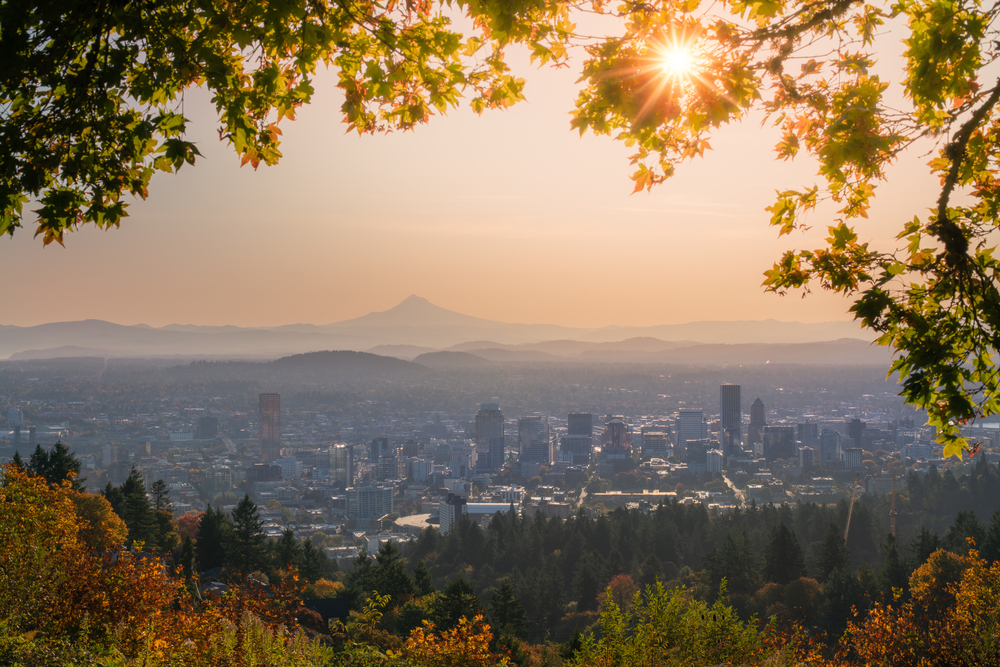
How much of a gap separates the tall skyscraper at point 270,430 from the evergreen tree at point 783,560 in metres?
85.5

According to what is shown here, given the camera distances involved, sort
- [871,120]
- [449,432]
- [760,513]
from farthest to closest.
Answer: [449,432] → [760,513] → [871,120]

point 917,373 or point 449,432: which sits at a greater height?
point 917,373

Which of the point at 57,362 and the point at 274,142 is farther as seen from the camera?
the point at 57,362

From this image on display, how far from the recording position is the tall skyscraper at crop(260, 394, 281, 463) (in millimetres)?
105875

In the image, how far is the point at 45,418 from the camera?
371 feet

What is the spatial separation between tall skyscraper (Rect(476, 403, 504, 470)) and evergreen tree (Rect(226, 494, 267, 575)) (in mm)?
76956

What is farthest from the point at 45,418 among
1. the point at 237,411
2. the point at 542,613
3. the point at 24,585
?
the point at 24,585

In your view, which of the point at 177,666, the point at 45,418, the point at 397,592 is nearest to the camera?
the point at 177,666

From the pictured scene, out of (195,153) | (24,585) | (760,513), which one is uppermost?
(195,153)

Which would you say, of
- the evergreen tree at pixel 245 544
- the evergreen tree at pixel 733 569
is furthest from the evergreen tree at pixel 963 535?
the evergreen tree at pixel 245 544

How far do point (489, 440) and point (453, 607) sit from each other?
94.0 metres

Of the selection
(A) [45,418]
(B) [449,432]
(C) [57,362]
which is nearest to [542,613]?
(B) [449,432]

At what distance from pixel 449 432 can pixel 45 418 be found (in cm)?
6960

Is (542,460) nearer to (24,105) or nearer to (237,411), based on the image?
(237,411)
